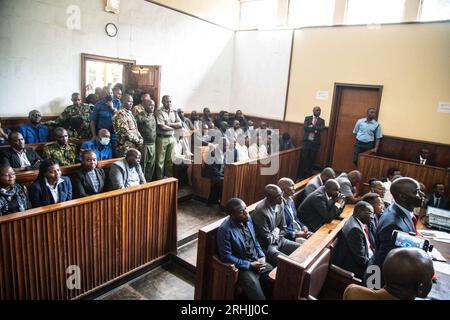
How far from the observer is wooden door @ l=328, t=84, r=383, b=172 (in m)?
6.48

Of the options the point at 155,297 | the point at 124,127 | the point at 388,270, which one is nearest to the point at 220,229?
the point at 155,297

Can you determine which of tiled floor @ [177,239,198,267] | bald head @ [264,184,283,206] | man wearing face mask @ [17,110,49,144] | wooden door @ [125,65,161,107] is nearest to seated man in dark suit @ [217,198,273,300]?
bald head @ [264,184,283,206]

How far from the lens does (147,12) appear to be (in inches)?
231

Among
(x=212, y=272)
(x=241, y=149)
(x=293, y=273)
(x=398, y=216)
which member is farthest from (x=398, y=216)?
(x=241, y=149)

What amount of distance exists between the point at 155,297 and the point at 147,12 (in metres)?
5.12

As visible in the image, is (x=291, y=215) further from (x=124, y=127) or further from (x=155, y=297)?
(x=124, y=127)

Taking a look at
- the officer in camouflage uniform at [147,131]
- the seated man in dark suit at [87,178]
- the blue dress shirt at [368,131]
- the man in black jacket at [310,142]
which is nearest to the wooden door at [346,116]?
the blue dress shirt at [368,131]

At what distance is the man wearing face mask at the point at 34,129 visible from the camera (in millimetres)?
4320

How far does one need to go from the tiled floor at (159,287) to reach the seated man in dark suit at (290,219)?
3.71 ft

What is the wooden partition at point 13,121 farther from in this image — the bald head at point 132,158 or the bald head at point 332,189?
the bald head at point 332,189

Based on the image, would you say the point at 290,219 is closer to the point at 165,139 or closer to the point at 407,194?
the point at 407,194

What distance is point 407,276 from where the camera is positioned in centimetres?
139

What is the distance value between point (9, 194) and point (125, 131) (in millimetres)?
1832
